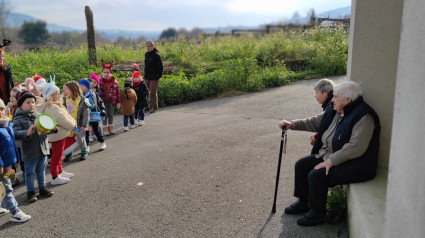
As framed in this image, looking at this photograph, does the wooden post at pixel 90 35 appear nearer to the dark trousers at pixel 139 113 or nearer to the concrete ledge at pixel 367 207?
the dark trousers at pixel 139 113

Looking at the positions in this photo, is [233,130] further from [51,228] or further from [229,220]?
[51,228]

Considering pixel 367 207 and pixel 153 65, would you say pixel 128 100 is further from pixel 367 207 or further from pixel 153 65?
pixel 367 207

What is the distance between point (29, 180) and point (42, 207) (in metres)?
0.43

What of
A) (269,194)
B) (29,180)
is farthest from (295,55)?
(29,180)

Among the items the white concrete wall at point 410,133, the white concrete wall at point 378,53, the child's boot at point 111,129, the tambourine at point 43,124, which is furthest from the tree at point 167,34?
the white concrete wall at point 410,133

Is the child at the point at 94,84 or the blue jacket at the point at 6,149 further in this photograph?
the child at the point at 94,84

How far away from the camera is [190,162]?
6.74 metres

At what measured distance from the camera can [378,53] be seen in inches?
173

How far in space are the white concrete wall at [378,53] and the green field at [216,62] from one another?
808 cm

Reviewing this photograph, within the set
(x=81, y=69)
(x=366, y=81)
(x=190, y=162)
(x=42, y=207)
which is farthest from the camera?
(x=81, y=69)

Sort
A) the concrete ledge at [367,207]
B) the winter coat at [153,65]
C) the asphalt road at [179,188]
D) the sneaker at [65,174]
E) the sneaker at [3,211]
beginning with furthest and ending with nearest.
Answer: the winter coat at [153,65] → the sneaker at [65,174] → the sneaker at [3,211] → the asphalt road at [179,188] → the concrete ledge at [367,207]

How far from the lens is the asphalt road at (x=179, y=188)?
4512 mm

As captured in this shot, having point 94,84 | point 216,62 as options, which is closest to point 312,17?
point 216,62

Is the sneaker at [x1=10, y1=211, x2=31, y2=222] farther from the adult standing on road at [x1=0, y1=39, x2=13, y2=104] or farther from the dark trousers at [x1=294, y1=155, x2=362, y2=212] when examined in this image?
the adult standing on road at [x1=0, y1=39, x2=13, y2=104]
